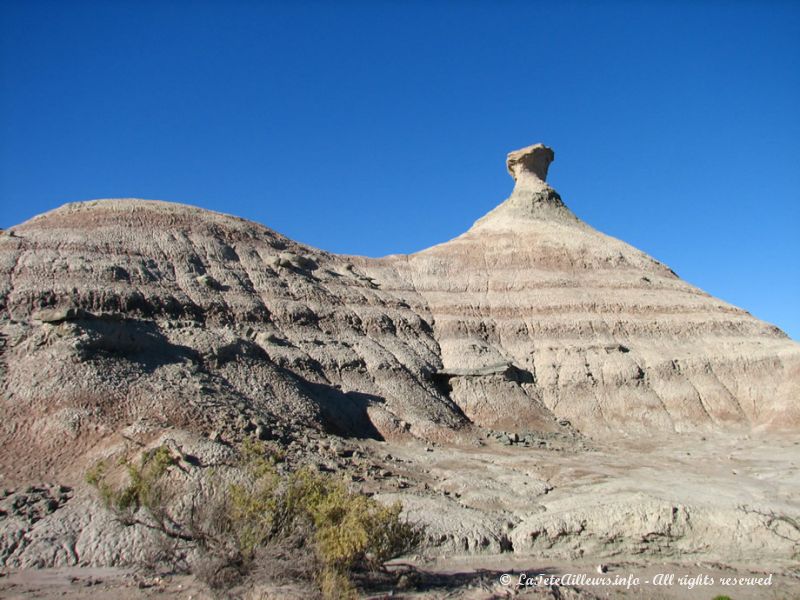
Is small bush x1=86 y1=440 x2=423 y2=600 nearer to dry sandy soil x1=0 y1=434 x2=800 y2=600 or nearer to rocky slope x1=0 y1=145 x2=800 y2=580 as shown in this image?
dry sandy soil x1=0 y1=434 x2=800 y2=600

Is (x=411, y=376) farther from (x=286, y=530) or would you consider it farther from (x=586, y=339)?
(x=286, y=530)

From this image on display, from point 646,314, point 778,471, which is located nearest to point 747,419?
point 646,314

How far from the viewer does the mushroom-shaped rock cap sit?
4888cm

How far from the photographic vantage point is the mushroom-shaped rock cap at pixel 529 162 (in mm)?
48875

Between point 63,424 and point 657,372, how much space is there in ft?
87.1

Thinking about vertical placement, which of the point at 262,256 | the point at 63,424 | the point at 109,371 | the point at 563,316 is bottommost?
the point at 63,424

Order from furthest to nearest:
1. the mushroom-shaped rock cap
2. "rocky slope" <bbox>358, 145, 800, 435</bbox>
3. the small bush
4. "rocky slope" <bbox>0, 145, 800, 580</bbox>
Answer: the mushroom-shaped rock cap
"rocky slope" <bbox>358, 145, 800, 435</bbox>
"rocky slope" <bbox>0, 145, 800, 580</bbox>
the small bush

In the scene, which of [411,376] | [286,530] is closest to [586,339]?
[411,376]

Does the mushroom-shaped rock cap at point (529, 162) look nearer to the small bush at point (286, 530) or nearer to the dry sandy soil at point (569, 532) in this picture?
the dry sandy soil at point (569, 532)

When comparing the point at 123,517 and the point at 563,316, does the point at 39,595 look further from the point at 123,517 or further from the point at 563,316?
the point at 563,316

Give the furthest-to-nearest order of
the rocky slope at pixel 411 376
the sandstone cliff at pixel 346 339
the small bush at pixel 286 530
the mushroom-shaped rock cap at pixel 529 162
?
1. the mushroom-shaped rock cap at pixel 529 162
2. the sandstone cliff at pixel 346 339
3. the rocky slope at pixel 411 376
4. the small bush at pixel 286 530

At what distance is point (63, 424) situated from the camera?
16562mm

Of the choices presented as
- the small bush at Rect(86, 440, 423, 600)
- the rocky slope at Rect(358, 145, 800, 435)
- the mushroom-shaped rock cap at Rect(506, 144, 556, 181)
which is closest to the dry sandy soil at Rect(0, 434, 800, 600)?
the small bush at Rect(86, 440, 423, 600)

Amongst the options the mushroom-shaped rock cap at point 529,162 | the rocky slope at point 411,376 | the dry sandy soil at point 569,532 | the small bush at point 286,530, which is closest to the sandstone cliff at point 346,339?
the rocky slope at point 411,376
